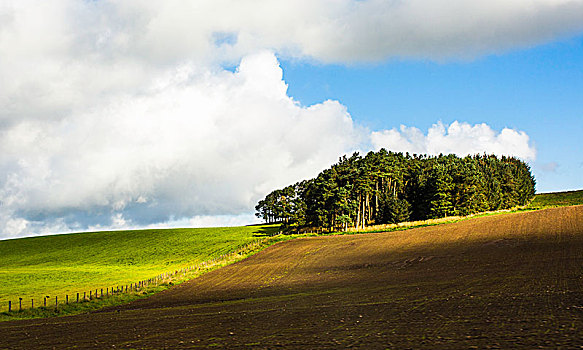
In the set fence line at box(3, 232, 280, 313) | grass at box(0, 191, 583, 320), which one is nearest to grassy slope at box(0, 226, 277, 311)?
grass at box(0, 191, 583, 320)

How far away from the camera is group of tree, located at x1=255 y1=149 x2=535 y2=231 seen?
10856 centimetres

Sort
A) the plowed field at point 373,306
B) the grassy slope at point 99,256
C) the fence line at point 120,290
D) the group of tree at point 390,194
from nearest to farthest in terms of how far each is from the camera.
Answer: the plowed field at point 373,306
the fence line at point 120,290
the grassy slope at point 99,256
the group of tree at point 390,194

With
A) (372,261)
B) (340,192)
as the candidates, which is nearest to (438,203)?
(340,192)

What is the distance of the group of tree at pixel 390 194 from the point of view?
108562mm

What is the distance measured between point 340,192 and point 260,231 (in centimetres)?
2825

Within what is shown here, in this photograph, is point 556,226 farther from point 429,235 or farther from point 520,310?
point 520,310

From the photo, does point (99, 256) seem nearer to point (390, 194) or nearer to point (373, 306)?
point (390, 194)

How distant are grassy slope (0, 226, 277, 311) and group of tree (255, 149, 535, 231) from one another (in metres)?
14.0

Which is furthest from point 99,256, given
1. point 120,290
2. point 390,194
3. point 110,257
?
point 390,194

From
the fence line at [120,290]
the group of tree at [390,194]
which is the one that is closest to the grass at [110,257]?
the fence line at [120,290]

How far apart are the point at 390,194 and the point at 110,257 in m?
64.5

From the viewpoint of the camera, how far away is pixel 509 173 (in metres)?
134

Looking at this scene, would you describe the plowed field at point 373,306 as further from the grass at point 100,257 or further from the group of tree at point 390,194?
the group of tree at point 390,194

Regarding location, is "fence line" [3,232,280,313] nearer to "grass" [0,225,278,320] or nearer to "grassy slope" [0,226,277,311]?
"grass" [0,225,278,320]
